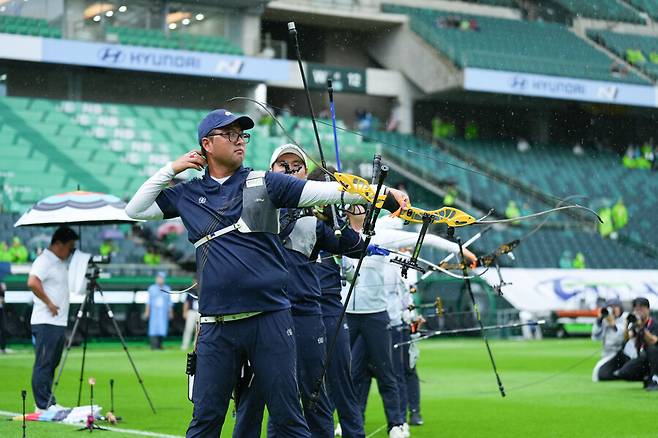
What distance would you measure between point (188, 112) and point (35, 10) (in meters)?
6.22

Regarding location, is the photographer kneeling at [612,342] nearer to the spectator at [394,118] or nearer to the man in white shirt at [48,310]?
the man in white shirt at [48,310]

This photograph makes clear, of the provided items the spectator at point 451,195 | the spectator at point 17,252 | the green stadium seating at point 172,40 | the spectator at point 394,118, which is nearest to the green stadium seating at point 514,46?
the spectator at point 394,118

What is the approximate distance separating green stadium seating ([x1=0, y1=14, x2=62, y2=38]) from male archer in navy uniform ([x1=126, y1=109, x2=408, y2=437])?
32.7 m

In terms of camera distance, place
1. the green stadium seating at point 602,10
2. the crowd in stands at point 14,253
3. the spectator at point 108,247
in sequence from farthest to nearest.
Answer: the green stadium seating at point 602,10, the spectator at point 108,247, the crowd in stands at point 14,253

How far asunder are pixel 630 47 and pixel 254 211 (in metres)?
47.9

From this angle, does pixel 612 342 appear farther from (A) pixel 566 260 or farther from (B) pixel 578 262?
(B) pixel 578 262

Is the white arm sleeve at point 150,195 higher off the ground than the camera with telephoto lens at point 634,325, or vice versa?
the white arm sleeve at point 150,195

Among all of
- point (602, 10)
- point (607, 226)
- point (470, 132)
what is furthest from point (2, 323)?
point (602, 10)

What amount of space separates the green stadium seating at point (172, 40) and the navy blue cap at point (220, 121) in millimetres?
34326

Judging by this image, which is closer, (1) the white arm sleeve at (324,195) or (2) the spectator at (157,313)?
(1) the white arm sleeve at (324,195)

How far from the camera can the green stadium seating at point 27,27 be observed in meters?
38.0

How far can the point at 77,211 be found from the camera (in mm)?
14750

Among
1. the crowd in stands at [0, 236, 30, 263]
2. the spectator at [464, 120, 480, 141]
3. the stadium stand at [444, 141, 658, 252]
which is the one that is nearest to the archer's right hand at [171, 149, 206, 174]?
the crowd in stands at [0, 236, 30, 263]

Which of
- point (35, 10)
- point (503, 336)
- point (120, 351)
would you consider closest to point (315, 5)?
point (35, 10)
